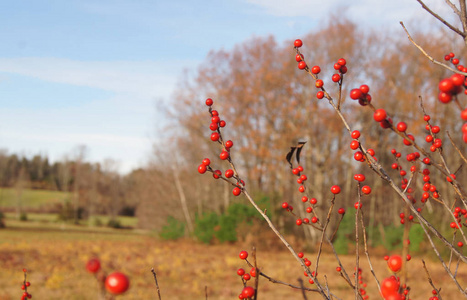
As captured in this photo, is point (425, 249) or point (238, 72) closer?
point (425, 249)

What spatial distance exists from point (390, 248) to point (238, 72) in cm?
1088

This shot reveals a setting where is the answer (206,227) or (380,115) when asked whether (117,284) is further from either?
(206,227)

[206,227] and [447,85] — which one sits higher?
[447,85]

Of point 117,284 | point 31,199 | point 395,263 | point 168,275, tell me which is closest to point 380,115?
point 395,263

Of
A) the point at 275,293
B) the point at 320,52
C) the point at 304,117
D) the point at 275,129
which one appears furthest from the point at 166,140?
the point at 275,293

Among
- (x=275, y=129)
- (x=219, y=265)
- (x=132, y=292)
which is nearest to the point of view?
(x=132, y=292)

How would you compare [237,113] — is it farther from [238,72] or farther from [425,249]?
[425,249]

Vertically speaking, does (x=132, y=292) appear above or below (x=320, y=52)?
below

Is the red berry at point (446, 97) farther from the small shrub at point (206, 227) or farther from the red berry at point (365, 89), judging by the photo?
the small shrub at point (206, 227)

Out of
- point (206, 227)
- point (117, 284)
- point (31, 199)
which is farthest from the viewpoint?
point (31, 199)

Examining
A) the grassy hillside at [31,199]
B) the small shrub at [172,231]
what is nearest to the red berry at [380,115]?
the small shrub at [172,231]

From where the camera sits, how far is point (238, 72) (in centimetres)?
1944

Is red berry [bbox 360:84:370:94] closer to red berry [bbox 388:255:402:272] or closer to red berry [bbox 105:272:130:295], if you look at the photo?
red berry [bbox 388:255:402:272]

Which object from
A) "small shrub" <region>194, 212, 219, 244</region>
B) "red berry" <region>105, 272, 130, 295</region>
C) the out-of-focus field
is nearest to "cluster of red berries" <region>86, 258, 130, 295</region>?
"red berry" <region>105, 272, 130, 295</region>
